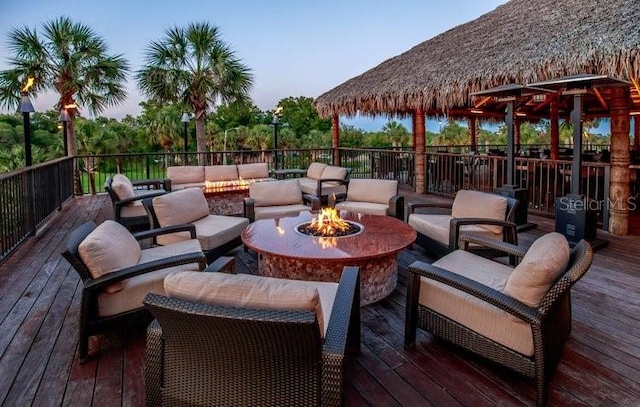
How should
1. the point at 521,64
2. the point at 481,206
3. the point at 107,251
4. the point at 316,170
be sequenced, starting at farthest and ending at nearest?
the point at 316,170 → the point at 521,64 → the point at 481,206 → the point at 107,251

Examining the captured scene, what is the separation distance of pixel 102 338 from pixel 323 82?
22.1 meters

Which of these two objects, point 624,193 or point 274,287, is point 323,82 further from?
point 274,287

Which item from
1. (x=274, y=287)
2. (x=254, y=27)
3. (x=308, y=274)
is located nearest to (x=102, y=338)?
(x=308, y=274)

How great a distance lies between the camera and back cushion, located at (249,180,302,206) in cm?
523

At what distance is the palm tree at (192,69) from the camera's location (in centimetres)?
1128

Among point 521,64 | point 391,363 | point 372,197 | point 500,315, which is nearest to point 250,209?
point 372,197

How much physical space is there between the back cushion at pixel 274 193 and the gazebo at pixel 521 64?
3322 millimetres

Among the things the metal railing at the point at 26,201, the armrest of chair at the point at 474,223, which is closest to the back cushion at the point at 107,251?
the metal railing at the point at 26,201

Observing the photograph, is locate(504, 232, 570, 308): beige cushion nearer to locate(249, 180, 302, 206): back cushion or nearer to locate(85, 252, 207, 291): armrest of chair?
locate(85, 252, 207, 291): armrest of chair

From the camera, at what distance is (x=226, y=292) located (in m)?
1.59

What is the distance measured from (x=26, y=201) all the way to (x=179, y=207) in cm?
262

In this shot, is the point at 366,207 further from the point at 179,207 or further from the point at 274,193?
the point at 179,207

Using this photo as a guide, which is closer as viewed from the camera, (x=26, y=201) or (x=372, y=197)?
(x=26, y=201)

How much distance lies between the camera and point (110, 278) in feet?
7.69
